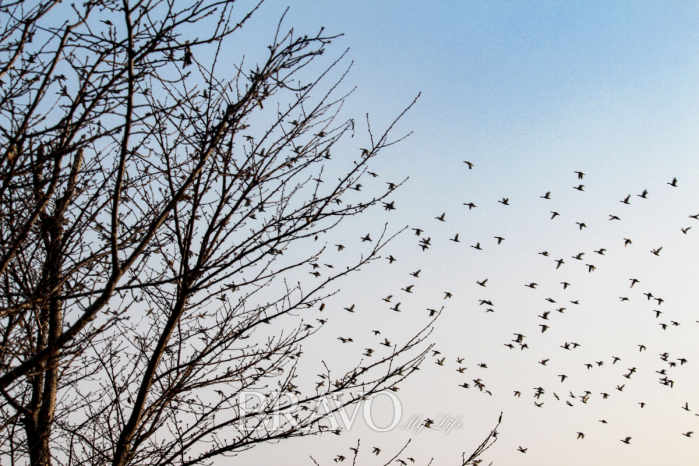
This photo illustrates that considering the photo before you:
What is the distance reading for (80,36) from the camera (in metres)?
2.61

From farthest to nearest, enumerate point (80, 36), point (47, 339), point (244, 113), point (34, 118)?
point (47, 339) → point (244, 113) → point (34, 118) → point (80, 36)

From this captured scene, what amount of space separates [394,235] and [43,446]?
119 inches

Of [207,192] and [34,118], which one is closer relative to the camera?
[34,118]

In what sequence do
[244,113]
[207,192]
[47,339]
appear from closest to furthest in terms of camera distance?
[244,113] → [207,192] → [47,339]

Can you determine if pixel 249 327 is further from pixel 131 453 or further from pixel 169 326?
pixel 131 453

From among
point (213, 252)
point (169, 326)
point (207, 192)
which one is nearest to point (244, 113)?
point (207, 192)

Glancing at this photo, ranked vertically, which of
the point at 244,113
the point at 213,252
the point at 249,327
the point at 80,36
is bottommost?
the point at 249,327

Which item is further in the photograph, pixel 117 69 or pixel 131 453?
pixel 131 453

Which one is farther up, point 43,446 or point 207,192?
Answer: point 207,192

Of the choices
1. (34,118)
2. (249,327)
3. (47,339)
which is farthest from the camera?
(47,339)

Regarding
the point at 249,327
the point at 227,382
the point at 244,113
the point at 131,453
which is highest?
the point at 244,113

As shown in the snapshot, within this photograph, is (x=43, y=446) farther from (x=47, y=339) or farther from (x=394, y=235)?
(x=394, y=235)

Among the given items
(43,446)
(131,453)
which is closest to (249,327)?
(131,453)

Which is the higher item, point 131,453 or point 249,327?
point 249,327
